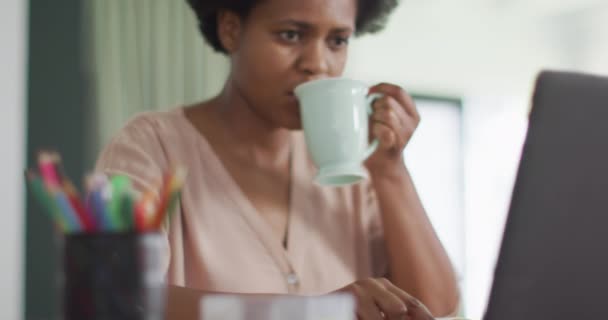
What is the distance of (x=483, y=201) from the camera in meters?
3.94

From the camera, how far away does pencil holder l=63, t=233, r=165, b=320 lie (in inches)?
13.7

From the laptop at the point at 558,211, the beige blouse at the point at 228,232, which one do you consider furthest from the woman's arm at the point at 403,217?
the laptop at the point at 558,211

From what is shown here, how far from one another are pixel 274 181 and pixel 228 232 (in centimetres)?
17

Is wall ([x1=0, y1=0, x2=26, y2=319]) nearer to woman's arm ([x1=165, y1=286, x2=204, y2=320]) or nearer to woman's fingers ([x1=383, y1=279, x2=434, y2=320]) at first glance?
woman's arm ([x1=165, y1=286, x2=204, y2=320])

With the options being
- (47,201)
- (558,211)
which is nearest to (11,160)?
(47,201)

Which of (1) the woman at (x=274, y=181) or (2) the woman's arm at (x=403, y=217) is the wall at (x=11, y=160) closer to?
(1) the woman at (x=274, y=181)

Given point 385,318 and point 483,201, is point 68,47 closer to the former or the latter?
point 385,318

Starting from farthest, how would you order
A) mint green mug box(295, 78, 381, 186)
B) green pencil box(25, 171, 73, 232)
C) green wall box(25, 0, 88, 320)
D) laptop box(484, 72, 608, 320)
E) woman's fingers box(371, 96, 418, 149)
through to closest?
green wall box(25, 0, 88, 320), woman's fingers box(371, 96, 418, 149), mint green mug box(295, 78, 381, 186), laptop box(484, 72, 608, 320), green pencil box(25, 171, 73, 232)

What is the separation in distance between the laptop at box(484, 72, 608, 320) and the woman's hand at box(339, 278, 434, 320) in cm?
18

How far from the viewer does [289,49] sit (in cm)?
100

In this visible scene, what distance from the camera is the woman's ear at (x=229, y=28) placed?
1.11 m

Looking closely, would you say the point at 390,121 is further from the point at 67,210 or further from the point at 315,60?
the point at 67,210

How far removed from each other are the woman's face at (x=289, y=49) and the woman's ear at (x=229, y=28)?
0.21 ft

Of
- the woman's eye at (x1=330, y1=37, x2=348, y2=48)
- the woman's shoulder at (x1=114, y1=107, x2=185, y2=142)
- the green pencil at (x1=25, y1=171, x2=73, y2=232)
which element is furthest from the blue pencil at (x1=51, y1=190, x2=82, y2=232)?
the woman's eye at (x1=330, y1=37, x2=348, y2=48)
